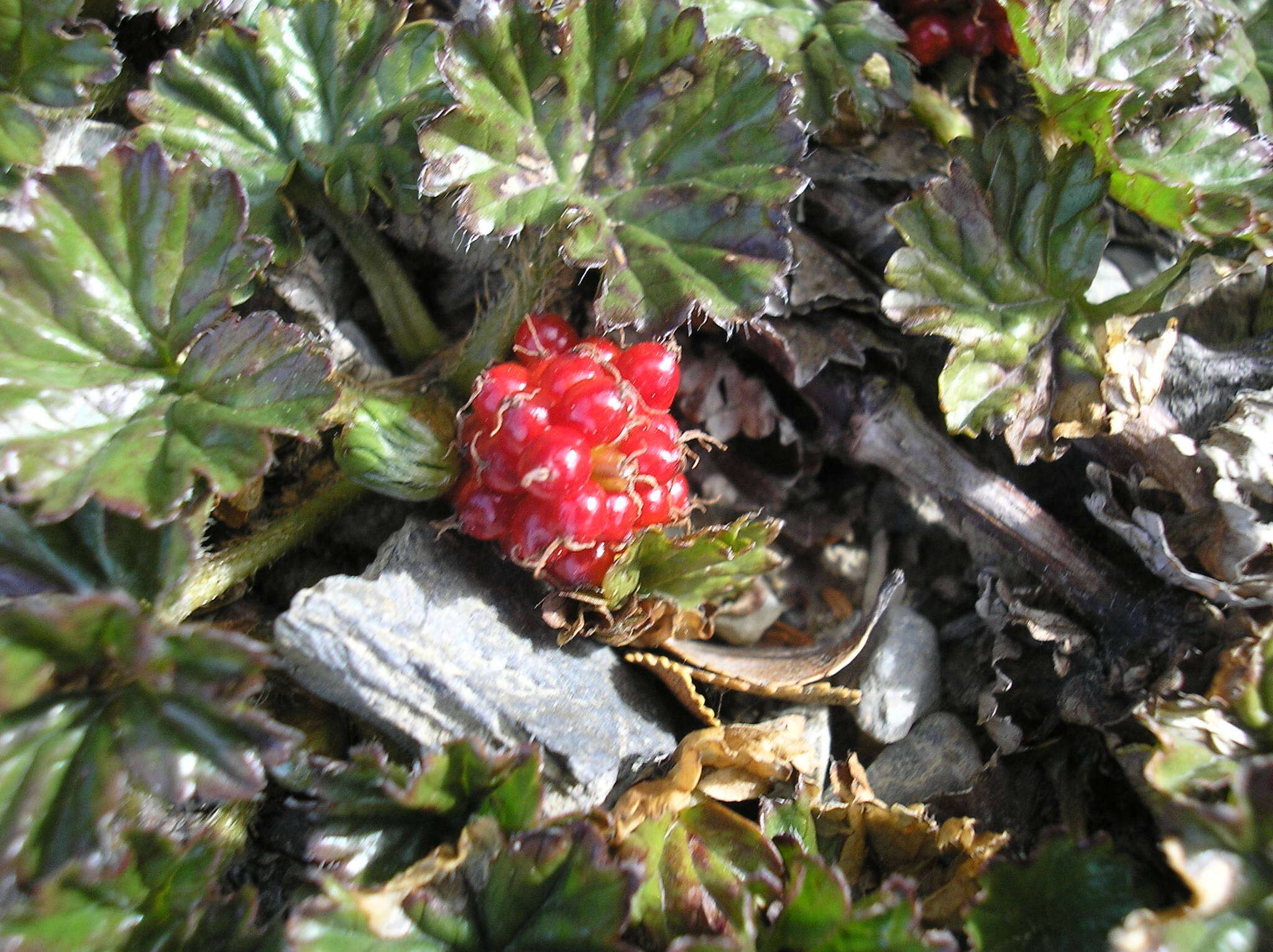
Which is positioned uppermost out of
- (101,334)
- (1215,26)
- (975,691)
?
(101,334)

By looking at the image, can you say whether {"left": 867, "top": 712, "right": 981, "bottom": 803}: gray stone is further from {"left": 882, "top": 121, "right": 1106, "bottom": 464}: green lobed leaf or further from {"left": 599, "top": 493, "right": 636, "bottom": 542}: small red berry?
{"left": 599, "top": 493, "right": 636, "bottom": 542}: small red berry

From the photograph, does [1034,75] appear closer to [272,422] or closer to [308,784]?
[272,422]

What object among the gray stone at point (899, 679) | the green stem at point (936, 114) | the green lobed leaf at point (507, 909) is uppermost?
the green stem at point (936, 114)

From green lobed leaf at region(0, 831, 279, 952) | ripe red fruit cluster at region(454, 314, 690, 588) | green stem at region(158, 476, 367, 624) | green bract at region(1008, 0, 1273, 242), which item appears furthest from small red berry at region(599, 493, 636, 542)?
green bract at region(1008, 0, 1273, 242)

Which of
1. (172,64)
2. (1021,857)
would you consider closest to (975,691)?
(1021,857)

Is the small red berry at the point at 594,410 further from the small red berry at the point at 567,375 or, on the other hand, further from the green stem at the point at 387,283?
the green stem at the point at 387,283

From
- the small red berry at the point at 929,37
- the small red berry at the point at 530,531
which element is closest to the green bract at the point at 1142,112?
the small red berry at the point at 929,37
